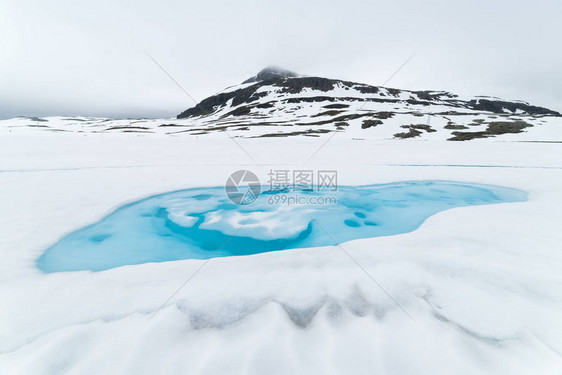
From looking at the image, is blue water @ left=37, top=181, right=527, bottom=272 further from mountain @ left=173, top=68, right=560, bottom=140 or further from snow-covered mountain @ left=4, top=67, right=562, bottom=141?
mountain @ left=173, top=68, right=560, bottom=140

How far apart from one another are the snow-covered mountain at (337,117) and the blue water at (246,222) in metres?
25.6

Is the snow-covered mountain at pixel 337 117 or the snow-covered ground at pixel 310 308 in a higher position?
the snow-covered mountain at pixel 337 117

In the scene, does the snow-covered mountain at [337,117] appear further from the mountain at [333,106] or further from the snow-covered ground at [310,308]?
the snow-covered ground at [310,308]

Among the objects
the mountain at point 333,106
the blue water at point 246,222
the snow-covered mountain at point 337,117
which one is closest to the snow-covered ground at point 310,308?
the blue water at point 246,222

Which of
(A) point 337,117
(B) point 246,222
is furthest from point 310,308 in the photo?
(A) point 337,117

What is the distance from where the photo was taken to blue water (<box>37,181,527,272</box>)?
5.31 meters

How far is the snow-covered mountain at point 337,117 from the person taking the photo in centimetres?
3582

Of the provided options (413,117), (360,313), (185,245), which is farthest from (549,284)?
(413,117)

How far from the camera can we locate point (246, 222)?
698 cm

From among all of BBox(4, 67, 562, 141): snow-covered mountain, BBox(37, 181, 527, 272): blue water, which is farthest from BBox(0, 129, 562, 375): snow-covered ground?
BBox(4, 67, 562, 141): snow-covered mountain

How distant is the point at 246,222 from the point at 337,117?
5203 cm

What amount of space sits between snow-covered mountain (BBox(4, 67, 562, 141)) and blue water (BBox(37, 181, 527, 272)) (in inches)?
1008

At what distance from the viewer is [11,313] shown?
2.87 m

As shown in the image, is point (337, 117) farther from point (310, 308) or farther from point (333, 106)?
point (310, 308)
